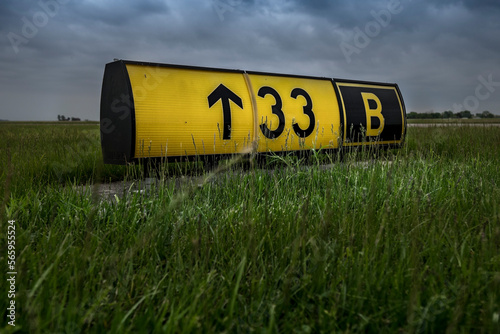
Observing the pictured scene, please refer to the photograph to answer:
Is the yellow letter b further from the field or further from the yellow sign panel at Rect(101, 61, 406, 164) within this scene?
the field

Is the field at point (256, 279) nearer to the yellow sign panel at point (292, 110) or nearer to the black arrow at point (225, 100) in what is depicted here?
the black arrow at point (225, 100)

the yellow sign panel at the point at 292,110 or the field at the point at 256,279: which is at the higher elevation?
the yellow sign panel at the point at 292,110

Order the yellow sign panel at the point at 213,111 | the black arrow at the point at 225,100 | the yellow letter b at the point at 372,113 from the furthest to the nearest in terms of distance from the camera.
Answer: the yellow letter b at the point at 372,113
the black arrow at the point at 225,100
the yellow sign panel at the point at 213,111

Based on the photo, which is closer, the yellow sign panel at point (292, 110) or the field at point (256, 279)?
the field at point (256, 279)

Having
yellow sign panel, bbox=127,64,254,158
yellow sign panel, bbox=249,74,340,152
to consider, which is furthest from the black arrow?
yellow sign panel, bbox=249,74,340,152

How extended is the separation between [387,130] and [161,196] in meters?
4.73

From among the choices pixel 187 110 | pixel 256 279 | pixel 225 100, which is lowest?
pixel 256 279

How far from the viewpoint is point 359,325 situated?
1.39m

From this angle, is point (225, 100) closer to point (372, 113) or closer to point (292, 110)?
point (292, 110)

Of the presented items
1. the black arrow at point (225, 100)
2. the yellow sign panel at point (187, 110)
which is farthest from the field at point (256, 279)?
the black arrow at point (225, 100)

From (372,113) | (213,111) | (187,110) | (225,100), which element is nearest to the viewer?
(187,110)

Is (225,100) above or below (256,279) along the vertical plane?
above

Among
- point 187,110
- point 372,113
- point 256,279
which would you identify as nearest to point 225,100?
point 187,110

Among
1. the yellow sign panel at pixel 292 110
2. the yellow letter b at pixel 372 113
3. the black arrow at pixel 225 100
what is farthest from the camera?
the yellow letter b at pixel 372 113
